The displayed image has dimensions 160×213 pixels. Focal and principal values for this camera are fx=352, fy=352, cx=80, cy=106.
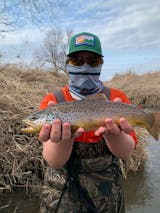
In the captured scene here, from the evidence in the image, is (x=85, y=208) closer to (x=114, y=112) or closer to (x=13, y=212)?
(x=114, y=112)

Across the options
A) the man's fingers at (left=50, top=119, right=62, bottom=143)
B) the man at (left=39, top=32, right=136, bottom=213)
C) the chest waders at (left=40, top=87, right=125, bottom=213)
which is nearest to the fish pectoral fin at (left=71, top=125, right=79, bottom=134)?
the man's fingers at (left=50, top=119, right=62, bottom=143)

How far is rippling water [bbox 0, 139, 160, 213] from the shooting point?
5684mm

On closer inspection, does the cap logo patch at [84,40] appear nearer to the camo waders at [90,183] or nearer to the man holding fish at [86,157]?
the man holding fish at [86,157]

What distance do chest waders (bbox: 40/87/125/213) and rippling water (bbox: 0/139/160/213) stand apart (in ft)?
9.77

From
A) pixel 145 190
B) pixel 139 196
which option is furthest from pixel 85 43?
pixel 145 190

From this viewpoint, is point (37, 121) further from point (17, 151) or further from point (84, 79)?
point (17, 151)

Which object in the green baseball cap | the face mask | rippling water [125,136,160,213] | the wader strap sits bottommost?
rippling water [125,136,160,213]

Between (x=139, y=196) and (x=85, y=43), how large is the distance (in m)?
4.41

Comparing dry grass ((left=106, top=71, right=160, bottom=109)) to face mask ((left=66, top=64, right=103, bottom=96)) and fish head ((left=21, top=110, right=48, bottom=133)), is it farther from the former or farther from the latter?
fish head ((left=21, top=110, right=48, bottom=133))

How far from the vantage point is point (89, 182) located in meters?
2.77

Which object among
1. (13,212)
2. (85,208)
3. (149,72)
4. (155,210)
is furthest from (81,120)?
(149,72)

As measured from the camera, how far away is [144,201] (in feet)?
20.2

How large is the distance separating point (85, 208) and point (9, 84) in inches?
235

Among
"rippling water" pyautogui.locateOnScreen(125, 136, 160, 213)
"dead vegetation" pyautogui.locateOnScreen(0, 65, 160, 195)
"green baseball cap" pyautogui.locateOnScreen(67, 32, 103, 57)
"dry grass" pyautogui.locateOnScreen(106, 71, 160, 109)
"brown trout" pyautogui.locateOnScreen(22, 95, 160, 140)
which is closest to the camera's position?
"brown trout" pyautogui.locateOnScreen(22, 95, 160, 140)
